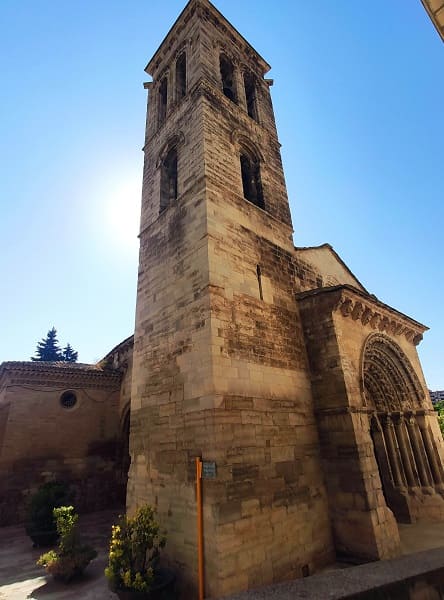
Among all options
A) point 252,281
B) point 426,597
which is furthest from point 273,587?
point 252,281

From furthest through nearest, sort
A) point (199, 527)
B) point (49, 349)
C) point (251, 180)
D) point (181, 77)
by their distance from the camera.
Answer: point (49, 349) → point (181, 77) → point (251, 180) → point (199, 527)

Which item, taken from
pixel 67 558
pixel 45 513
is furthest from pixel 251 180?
pixel 45 513

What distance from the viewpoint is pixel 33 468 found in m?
10.6

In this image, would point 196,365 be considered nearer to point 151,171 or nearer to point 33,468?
point 151,171

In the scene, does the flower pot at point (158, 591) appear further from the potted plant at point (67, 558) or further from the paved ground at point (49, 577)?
the potted plant at point (67, 558)

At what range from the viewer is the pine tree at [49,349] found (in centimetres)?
3014

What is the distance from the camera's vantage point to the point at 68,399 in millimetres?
12227

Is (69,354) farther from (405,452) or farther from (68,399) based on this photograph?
(405,452)

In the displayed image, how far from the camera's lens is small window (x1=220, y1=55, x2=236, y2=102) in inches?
460

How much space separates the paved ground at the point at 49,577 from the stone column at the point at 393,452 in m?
1.06

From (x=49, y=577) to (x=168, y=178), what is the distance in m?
10.0

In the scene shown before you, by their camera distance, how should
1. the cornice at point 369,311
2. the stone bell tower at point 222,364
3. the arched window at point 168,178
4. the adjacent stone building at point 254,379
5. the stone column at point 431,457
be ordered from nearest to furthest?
the stone bell tower at point 222,364 → the adjacent stone building at point 254,379 → the cornice at point 369,311 → the stone column at point 431,457 → the arched window at point 168,178

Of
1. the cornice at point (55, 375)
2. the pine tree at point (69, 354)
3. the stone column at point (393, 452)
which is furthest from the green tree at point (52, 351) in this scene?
the stone column at point (393, 452)

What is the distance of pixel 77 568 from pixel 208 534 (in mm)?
3063
